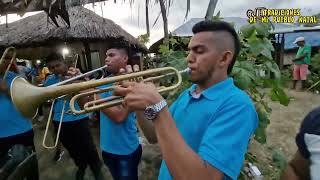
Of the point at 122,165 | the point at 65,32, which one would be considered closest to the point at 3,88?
the point at 122,165

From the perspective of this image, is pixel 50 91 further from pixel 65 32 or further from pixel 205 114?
pixel 65 32

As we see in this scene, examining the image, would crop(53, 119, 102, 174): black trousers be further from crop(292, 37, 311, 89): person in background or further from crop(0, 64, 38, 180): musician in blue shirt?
crop(292, 37, 311, 89): person in background

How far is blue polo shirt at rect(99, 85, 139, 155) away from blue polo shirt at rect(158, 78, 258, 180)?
103 centimetres

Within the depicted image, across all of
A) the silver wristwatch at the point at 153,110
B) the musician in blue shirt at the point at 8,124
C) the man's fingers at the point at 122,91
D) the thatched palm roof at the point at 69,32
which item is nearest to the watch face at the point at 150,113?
the silver wristwatch at the point at 153,110

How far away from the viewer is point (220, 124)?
3.96 ft

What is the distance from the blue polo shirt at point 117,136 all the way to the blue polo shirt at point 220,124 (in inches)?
40.5

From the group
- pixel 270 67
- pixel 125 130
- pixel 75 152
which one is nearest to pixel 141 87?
pixel 125 130

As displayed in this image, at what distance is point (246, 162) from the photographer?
3.13 m

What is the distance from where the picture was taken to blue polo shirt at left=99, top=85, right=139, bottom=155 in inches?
96.3

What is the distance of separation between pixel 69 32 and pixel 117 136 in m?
5.31

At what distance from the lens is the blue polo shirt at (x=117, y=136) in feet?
8.03

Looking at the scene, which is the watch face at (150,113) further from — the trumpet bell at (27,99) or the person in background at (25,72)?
the person in background at (25,72)

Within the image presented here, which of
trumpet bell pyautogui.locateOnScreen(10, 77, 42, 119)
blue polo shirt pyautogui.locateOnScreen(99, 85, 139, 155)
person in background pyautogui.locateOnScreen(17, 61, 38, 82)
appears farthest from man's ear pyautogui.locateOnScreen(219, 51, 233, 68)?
person in background pyautogui.locateOnScreen(17, 61, 38, 82)

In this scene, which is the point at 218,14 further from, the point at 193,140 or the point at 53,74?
the point at 53,74
